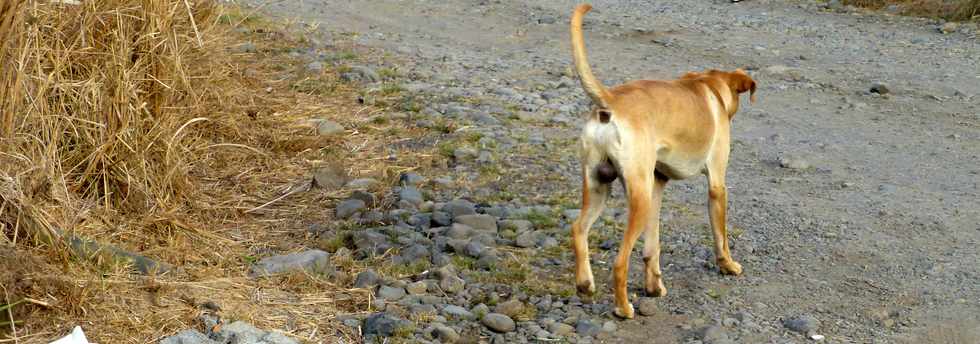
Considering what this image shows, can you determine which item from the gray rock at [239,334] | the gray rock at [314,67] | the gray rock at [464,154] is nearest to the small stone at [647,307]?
the gray rock at [239,334]

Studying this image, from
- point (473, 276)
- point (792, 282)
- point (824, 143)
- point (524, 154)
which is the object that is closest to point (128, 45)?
point (473, 276)

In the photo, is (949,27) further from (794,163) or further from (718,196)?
(718,196)

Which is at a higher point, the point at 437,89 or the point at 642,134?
the point at 642,134

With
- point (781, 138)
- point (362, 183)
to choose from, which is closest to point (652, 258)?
point (362, 183)

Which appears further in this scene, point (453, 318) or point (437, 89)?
point (437, 89)

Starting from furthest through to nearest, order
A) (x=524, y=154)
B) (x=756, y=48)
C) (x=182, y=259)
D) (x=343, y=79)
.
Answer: (x=756, y=48) → (x=343, y=79) → (x=524, y=154) → (x=182, y=259)

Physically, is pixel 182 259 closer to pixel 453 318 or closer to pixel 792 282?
pixel 453 318

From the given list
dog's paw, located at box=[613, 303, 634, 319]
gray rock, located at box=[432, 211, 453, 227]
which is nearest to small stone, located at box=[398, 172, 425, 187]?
gray rock, located at box=[432, 211, 453, 227]

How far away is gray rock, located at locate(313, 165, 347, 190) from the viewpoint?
24.0 feet

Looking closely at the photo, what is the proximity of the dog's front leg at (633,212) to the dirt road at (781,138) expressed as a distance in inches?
7.3

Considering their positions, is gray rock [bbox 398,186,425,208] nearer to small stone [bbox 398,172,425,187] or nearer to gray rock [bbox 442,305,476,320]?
small stone [bbox 398,172,425,187]

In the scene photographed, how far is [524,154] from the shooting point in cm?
822

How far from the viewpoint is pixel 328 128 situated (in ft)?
28.0

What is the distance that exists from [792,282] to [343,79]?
209 inches
